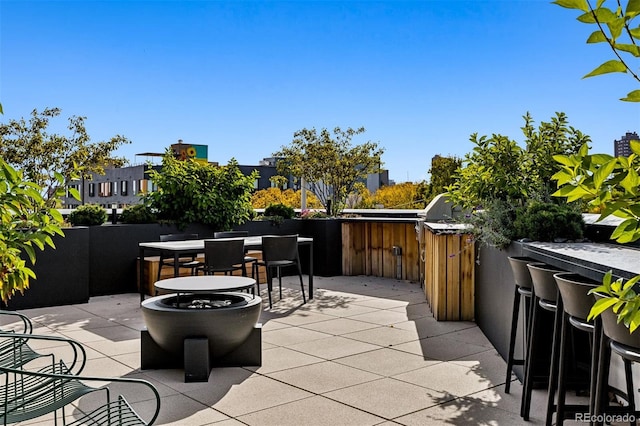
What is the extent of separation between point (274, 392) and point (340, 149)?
31.3 ft

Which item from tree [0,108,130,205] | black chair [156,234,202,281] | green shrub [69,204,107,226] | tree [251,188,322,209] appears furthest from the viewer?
tree [251,188,322,209]

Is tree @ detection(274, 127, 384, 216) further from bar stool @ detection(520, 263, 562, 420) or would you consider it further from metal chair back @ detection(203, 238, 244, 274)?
bar stool @ detection(520, 263, 562, 420)

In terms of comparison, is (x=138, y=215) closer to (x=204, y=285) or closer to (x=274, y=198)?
(x=204, y=285)

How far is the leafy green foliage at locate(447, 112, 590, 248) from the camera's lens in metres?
4.77

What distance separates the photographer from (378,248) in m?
9.98

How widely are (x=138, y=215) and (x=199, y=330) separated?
4891 mm

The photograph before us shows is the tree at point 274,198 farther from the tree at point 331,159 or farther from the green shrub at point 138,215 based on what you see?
the green shrub at point 138,215

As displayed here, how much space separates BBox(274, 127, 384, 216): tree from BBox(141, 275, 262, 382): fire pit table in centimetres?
826

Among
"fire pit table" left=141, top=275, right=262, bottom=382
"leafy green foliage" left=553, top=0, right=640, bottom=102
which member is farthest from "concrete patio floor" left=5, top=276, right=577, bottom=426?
"leafy green foliage" left=553, top=0, right=640, bottom=102

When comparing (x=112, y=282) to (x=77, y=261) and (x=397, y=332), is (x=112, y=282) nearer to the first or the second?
(x=77, y=261)

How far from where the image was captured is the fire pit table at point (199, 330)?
4234mm

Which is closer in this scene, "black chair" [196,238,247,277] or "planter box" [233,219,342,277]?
"black chair" [196,238,247,277]

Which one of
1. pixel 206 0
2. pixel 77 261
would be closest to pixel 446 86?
pixel 206 0

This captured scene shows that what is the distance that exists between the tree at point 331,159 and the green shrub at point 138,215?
4550 mm
